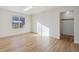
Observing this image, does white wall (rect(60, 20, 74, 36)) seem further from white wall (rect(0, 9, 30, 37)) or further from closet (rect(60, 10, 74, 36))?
white wall (rect(0, 9, 30, 37))

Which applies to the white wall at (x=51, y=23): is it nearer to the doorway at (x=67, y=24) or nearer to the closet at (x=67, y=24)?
the doorway at (x=67, y=24)

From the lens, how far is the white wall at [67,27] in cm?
722

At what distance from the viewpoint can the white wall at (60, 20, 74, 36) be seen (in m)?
7.22

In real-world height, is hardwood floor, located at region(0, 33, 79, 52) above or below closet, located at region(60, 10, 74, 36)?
below

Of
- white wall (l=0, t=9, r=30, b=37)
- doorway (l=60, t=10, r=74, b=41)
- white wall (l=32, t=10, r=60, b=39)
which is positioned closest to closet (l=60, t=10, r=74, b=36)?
doorway (l=60, t=10, r=74, b=41)

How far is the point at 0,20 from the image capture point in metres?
6.51

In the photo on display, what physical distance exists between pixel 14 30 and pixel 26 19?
2072 millimetres

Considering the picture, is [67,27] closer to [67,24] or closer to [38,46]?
[67,24]

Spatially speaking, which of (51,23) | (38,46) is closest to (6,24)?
(51,23)

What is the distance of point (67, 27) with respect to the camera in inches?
294

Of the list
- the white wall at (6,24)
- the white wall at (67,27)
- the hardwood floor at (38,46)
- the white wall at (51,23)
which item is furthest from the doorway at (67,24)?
the white wall at (6,24)
